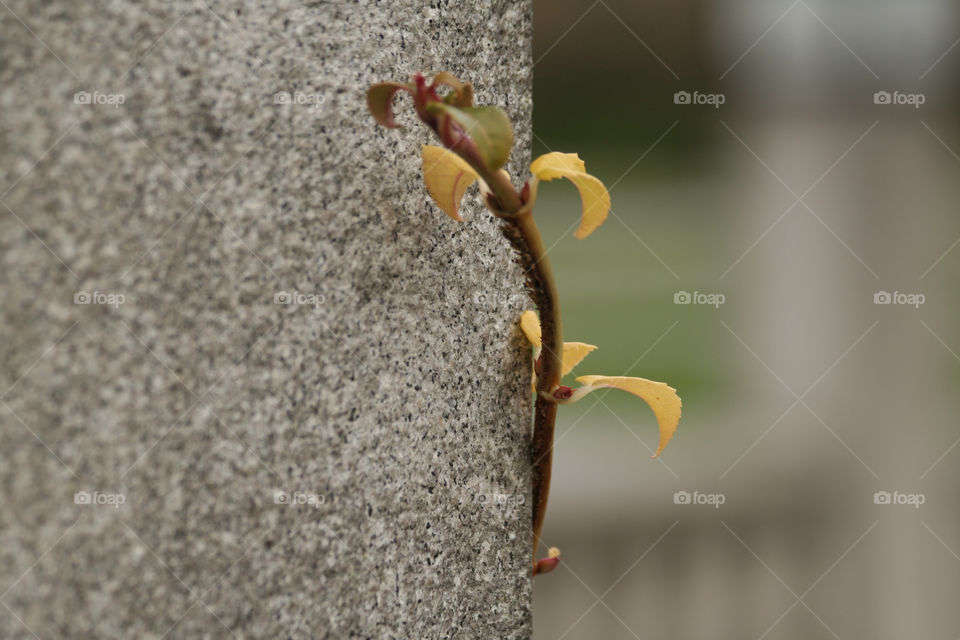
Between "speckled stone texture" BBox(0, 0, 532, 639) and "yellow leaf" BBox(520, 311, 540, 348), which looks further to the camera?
"yellow leaf" BBox(520, 311, 540, 348)

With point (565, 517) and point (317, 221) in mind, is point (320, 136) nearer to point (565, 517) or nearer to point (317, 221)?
point (317, 221)

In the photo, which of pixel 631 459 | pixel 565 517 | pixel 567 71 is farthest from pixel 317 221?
pixel 567 71

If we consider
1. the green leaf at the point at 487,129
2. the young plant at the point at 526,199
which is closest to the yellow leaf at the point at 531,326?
the young plant at the point at 526,199

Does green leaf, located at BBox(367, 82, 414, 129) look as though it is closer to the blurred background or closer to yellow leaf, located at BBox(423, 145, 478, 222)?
yellow leaf, located at BBox(423, 145, 478, 222)

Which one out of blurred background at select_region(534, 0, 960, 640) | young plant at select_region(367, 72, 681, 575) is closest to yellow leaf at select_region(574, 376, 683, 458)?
young plant at select_region(367, 72, 681, 575)

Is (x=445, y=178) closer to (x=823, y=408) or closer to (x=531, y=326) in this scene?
(x=531, y=326)

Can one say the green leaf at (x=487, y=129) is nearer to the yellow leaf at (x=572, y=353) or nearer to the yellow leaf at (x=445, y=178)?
the yellow leaf at (x=445, y=178)
